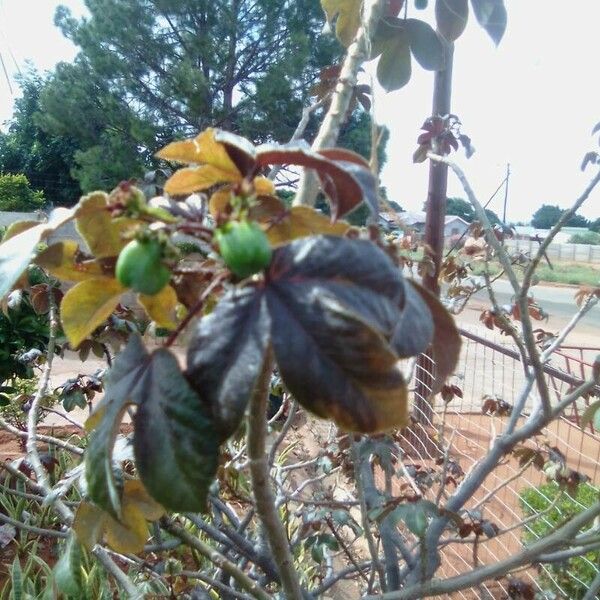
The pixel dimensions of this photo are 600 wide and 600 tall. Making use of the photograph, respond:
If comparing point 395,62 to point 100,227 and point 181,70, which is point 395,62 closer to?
point 100,227

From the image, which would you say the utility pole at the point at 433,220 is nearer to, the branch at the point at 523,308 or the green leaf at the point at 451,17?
Result: the green leaf at the point at 451,17

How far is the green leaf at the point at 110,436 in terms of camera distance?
0.31 metres

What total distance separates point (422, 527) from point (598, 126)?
1018mm

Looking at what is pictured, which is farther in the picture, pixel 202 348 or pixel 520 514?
pixel 520 514

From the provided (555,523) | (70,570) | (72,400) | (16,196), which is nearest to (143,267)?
(70,570)

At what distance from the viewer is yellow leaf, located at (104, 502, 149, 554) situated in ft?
1.95

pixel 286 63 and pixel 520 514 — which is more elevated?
pixel 286 63

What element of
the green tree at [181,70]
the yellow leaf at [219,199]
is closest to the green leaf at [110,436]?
the yellow leaf at [219,199]

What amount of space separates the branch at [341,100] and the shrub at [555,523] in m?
1.59

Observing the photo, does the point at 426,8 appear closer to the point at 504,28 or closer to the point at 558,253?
the point at 504,28

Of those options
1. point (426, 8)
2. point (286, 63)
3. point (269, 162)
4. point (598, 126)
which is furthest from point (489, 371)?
point (286, 63)

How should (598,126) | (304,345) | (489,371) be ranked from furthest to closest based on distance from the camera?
(489,371)
(598,126)
(304,345)

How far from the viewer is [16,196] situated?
11922 millimetres

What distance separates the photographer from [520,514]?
8.43 feet
